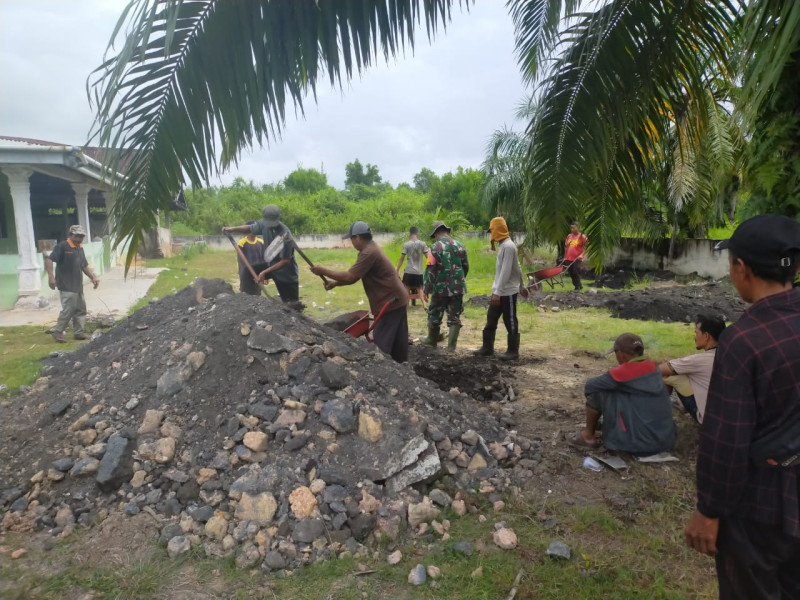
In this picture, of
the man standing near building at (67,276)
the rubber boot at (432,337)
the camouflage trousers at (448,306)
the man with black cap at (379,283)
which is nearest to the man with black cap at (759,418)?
the man with black cap at (379,283)

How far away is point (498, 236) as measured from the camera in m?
6.29

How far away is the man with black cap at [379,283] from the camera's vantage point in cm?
473

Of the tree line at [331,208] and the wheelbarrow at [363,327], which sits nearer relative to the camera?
the wheelbarrow at [363,327]

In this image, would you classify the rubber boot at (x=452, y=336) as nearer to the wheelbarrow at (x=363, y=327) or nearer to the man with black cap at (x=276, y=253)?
the wheelbarrow at (x=363, y=327)

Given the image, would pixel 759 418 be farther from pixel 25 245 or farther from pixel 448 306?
pixel 25 245

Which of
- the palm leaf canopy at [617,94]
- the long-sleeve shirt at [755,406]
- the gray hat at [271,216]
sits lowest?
the long-sleeve shirt at [755,406]

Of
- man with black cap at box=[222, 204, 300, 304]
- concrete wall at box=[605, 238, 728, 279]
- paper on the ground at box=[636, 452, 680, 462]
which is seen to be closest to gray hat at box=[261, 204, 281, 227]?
man with black cap at box=[222, 204, 300, 304]

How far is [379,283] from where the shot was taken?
4.86m

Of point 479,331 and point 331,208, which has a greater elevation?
point 331,208

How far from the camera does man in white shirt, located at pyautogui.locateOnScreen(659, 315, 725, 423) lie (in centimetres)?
356

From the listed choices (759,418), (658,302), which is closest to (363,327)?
(759,418)

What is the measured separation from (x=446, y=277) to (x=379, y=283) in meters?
1.83

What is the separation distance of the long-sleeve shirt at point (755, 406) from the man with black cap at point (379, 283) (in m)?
3.39

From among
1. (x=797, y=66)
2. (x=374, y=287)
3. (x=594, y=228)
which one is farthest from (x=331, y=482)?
(x=797, y=66)
